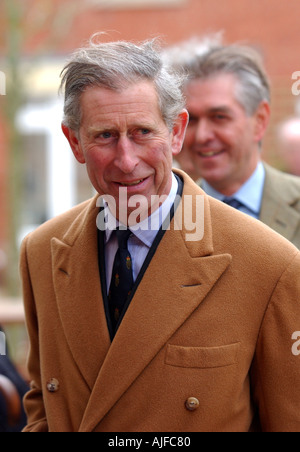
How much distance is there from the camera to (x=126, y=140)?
2.07 metres

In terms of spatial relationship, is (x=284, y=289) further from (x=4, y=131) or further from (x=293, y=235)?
(x=4, y=131)

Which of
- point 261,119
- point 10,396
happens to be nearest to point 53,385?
point 10,396

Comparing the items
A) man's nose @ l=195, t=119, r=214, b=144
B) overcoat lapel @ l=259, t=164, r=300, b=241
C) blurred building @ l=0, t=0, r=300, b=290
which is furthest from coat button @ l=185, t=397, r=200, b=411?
blurred building @ l=0, t=0, r=300, b=290

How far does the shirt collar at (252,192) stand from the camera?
3.06 meters

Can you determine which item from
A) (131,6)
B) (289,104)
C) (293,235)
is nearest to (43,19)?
(131,6)

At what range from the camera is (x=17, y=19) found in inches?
291

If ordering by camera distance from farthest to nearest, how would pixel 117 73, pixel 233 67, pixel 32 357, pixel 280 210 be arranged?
pixel 233 67
pixel 280 210
pixel 32 357
pixel 117 73

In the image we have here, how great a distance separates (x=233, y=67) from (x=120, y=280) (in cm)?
→ 142

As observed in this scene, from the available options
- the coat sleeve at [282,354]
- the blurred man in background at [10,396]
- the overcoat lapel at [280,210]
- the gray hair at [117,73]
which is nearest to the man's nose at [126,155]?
the gray hair at [117,73]

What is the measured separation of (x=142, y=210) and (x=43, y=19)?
7.35 m

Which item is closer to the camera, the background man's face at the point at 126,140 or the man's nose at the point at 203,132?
the background man's face at the point at 126,140

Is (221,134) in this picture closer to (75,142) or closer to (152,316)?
(75,142)

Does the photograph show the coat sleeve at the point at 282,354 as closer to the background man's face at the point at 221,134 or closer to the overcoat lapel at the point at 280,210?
the overcoat lapel at the point at 280,210

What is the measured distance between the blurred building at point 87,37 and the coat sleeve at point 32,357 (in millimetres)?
6771
